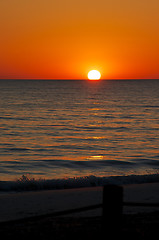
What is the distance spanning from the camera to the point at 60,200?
12.2m

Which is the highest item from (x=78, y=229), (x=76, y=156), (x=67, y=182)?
(x=76, y=156)

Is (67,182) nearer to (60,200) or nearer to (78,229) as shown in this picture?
(60,200)

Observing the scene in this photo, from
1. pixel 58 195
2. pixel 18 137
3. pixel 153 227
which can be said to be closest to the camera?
pixel 153 227

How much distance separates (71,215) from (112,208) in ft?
16.8

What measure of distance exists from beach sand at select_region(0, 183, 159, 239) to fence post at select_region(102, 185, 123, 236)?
710 mm

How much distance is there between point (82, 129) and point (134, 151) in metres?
13.6

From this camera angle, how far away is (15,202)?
1197 cm

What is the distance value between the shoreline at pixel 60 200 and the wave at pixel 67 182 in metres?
1.36

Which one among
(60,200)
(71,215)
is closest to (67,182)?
(60,200)

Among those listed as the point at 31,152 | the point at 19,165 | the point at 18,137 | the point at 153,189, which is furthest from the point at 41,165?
the point at 18,137

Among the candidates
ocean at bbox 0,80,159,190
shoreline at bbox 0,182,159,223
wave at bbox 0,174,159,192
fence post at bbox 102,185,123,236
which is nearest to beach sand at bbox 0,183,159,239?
shoreline at bbox 0,182,159,223

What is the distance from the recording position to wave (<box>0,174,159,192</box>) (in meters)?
15.5

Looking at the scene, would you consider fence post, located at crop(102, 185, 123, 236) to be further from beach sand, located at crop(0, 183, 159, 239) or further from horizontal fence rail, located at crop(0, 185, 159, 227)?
beach sand, located at crop(0, 183, 159, 239)

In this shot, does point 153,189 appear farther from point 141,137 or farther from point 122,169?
point 141,137
